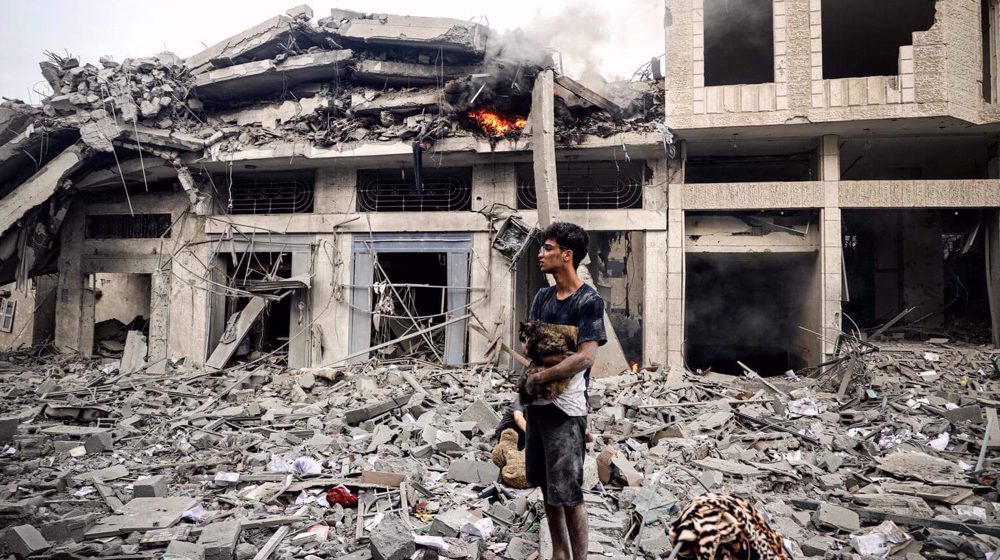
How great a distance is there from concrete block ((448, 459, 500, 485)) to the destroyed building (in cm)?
592

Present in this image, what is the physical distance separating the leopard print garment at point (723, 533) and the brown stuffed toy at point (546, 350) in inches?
38.1

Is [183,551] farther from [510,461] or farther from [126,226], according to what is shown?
[126,226]

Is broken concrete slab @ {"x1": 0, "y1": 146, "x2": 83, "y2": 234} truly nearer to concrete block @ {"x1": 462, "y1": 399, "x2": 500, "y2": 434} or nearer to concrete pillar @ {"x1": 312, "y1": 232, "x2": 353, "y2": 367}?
concrete pillar @ {"x1": 312, "y1": 232, "x2": 353, "y2": 367}

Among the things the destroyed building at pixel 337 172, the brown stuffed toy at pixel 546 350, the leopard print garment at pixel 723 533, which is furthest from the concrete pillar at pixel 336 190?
the leopard print garment at pixel 723 533

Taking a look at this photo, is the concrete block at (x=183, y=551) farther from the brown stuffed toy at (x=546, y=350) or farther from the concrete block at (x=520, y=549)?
the brown stuffed toy at (x=546, y=350)

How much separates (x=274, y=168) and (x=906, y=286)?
15379 millimetres

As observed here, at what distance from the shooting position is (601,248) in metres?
12.7

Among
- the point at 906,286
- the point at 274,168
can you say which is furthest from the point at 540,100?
the point at 906,286

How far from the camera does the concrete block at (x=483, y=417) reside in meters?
6.91

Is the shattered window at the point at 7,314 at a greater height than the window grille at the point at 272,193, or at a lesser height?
lesser

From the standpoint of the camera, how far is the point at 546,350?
2906 millimetres

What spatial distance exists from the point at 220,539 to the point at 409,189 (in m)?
9.67

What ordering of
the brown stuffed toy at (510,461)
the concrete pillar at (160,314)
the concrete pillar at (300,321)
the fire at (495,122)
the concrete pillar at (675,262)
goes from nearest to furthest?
1. the brown stuffed toy at (510,461)
2. the concrete pillar at (675,262)
3. the fire at (495,122)
4. the concrete pillar at (300,321)
5. the concrete pillar at (160,314)

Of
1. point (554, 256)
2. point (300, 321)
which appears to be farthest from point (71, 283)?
point (554, 256)
